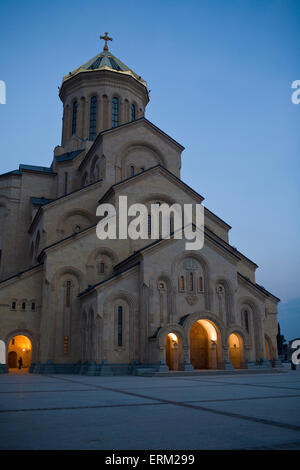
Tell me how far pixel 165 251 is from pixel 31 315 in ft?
35.3

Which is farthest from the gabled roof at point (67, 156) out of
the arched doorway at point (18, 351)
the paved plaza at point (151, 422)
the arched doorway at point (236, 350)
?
the paved plaza at point (151, 422)

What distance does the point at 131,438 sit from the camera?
5.88m

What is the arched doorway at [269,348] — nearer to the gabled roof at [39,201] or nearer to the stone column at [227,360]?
the stone column at [227,360]

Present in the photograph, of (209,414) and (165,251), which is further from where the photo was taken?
(165,251)

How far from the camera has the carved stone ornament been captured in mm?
27062

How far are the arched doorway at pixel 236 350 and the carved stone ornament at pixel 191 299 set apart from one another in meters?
3.68

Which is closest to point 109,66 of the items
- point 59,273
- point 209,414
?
point 59,273

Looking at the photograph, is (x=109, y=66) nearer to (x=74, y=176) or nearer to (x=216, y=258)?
(x=74, y=176)

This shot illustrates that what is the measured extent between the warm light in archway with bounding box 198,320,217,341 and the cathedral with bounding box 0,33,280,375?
0.21ft

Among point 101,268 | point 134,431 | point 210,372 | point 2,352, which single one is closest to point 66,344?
point 2,352

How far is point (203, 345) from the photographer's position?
27719 mm

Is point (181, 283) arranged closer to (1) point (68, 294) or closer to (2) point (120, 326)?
(2) point (120, 326)

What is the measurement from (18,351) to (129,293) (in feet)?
44.4
